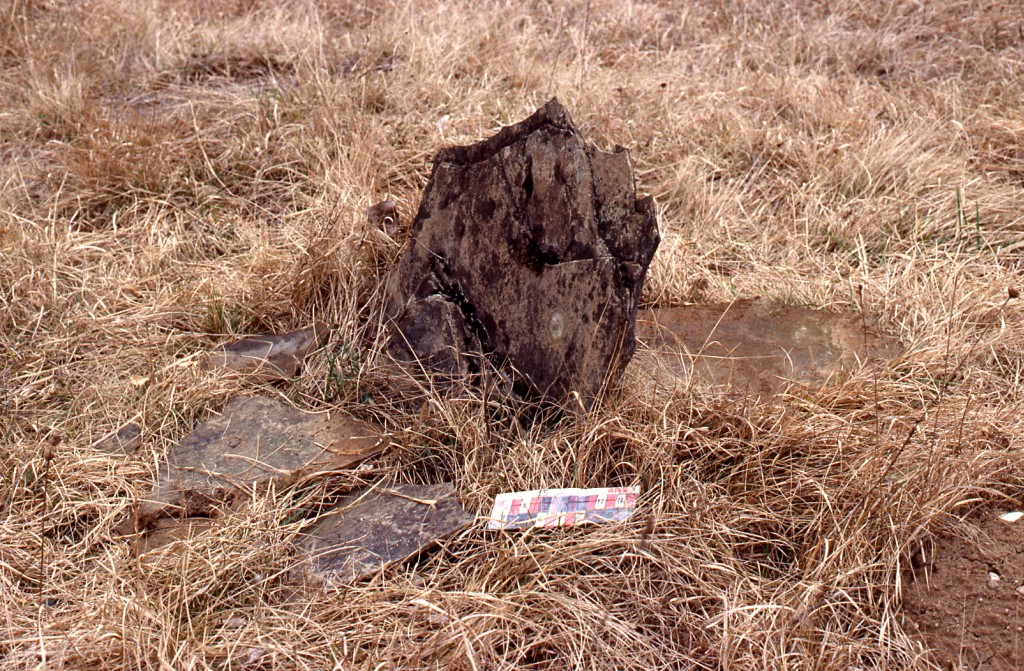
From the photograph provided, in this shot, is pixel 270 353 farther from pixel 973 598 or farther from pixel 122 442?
pixel 973 598

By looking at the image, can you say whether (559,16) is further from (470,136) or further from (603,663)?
(603,663)

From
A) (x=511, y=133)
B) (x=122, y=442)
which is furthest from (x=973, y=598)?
(x=122, y=442)

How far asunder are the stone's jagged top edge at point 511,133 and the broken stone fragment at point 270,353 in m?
0.80

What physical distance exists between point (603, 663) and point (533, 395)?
868mm

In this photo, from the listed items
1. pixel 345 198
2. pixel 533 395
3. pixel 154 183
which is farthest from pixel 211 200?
pixel 533 395

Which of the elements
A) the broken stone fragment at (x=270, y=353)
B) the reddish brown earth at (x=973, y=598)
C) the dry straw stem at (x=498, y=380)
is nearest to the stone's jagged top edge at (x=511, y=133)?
the dry straw stem at (x=498, y=380)

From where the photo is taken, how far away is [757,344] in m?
3.12

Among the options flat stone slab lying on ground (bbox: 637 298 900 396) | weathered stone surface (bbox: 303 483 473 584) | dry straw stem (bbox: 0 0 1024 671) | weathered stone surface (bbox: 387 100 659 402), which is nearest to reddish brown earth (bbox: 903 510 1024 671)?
dry straw stem (bbox: 0 0 1024 671)

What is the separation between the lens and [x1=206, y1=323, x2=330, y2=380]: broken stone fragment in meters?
3.05

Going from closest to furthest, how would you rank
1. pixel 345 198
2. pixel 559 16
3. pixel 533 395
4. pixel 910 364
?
1. pixel 533 395
2. pixel 910 364
3. pixel 345 198
4. pixel 559 16

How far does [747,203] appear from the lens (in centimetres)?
411

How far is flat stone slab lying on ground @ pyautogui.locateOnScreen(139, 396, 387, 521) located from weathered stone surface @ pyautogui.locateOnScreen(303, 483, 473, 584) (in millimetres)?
176

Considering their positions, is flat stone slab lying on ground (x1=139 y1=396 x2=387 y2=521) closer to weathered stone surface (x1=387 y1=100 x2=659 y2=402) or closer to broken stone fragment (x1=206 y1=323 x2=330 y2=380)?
broken stone fragment (x1=206 y1=323 x2=330 y2=380)

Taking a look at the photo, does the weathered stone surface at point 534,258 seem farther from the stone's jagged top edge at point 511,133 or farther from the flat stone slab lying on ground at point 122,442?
the flat stone slab lying on ground at point 122,442
